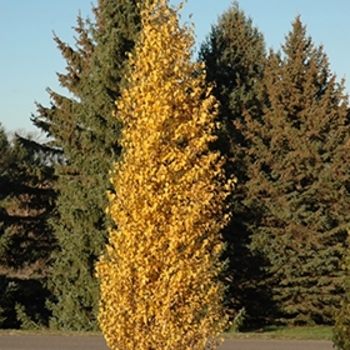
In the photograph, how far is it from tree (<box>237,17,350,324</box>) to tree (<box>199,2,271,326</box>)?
21.0 inches

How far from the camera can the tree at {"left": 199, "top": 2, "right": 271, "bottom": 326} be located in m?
27.5

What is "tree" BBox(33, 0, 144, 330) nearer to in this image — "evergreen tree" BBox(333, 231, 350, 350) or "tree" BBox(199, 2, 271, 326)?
"tree" BBox(199, 2, 271, 326)

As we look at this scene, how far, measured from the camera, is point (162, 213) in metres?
7.05

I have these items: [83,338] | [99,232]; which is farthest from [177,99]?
[99,232]

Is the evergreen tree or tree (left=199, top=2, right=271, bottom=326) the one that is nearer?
the evergreen tree

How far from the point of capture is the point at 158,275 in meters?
7.15

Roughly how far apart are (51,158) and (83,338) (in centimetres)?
1223

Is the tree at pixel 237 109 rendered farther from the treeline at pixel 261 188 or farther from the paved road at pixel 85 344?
the paved road at pixel 85 344

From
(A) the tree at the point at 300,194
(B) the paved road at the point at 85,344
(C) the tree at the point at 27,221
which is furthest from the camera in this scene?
(A) the tree at the point at 300,194

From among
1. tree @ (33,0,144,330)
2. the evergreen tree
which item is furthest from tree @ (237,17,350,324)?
the evergreen tree

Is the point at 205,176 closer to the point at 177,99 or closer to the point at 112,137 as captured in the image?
the point at 177,99

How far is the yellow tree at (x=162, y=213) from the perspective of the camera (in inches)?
276

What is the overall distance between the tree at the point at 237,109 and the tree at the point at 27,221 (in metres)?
6.62

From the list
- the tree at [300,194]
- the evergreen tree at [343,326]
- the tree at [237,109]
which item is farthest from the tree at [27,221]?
the evergreen tree at [343,326]
